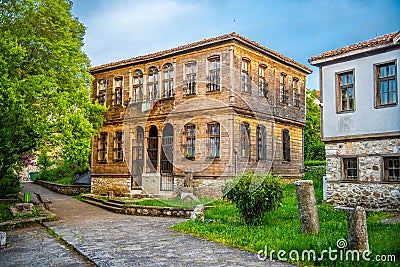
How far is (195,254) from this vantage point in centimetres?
820

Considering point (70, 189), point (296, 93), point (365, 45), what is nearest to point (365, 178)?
point (365, 45)

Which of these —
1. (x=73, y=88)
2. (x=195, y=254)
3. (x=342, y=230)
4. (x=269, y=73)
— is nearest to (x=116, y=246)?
(x=195, y=254)

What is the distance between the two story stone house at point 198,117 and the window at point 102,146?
0.23ft

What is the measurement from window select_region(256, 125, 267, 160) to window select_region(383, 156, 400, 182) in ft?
22.7

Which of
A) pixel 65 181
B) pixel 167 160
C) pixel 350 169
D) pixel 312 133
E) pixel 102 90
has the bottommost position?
pixel 65 181

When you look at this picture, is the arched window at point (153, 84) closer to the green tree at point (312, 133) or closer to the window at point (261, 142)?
the window at point (261, 142)

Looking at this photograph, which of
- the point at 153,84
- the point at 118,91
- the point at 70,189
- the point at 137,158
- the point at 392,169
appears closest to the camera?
the point at 392,169

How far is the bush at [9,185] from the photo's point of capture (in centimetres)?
1969

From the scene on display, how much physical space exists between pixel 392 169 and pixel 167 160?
10.9 m

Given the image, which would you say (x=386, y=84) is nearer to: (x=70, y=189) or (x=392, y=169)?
(x=392, y=169)

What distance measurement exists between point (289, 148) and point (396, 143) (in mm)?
8986

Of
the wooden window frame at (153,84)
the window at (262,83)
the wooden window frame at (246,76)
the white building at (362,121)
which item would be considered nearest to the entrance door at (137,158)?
the wooden window frame at (153,84)

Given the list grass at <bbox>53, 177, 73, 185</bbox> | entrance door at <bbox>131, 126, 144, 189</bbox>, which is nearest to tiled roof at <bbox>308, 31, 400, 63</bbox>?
entrance door at <bbox>131, 126, 144, 189</bbox>

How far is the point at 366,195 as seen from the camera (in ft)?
47.8
